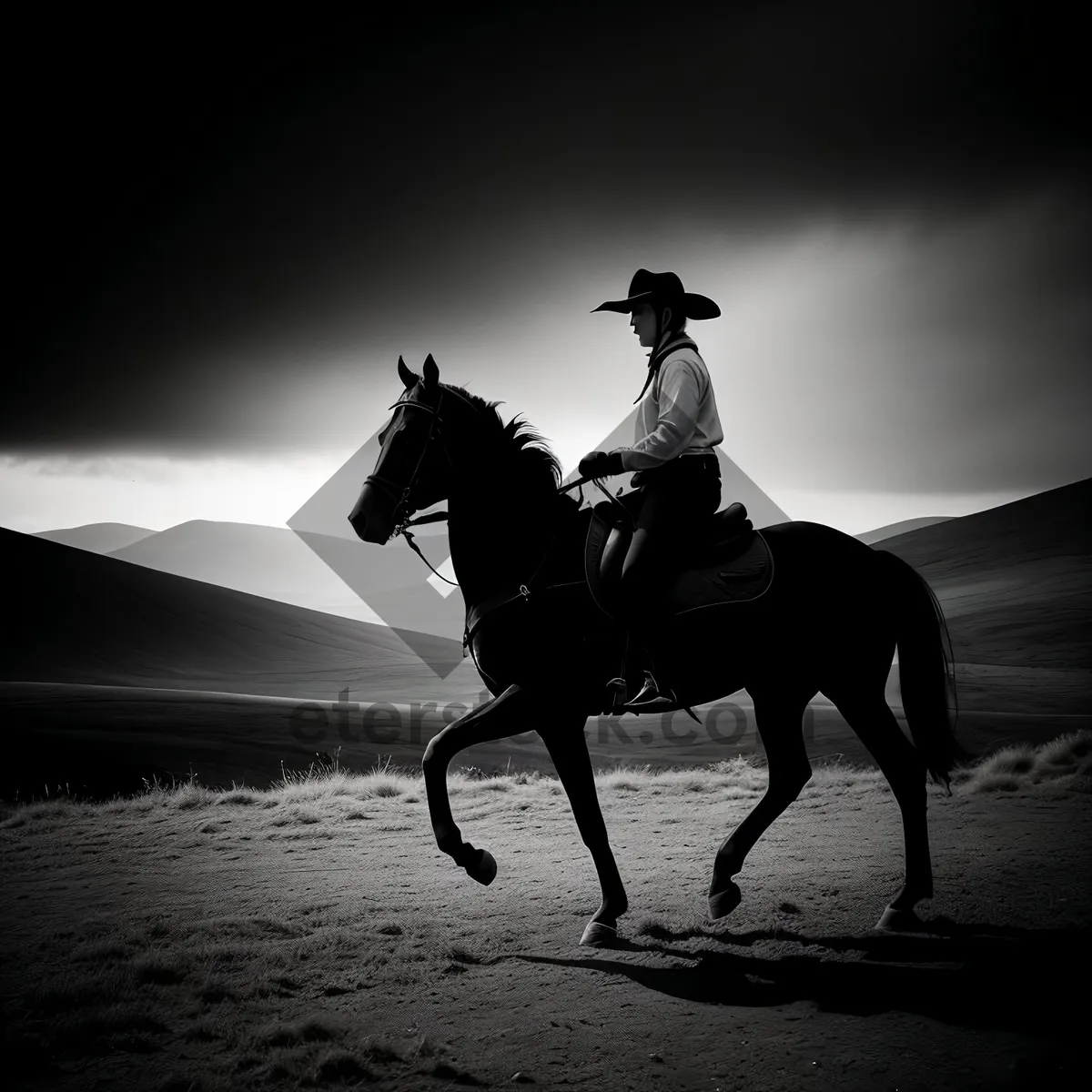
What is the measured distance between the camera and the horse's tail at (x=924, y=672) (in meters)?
4.73

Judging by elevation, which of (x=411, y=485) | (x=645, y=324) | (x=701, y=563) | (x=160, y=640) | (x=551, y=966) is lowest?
(x=551, y=966)

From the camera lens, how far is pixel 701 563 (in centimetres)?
452

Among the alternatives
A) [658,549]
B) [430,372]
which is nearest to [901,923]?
[658,549]

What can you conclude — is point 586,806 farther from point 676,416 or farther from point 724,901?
point 676,416

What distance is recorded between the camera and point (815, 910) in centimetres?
473

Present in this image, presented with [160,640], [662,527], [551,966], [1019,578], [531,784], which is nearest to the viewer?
[551,966]

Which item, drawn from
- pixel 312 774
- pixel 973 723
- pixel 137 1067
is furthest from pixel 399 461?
pixel 973 723

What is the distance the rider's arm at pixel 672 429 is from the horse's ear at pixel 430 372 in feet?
3.94

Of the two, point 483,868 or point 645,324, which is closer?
point 483,868

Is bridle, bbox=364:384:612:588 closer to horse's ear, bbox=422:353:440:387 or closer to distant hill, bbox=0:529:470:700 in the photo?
horse's ear, bbox=422:353:440:387

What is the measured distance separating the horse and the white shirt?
67 centimetres

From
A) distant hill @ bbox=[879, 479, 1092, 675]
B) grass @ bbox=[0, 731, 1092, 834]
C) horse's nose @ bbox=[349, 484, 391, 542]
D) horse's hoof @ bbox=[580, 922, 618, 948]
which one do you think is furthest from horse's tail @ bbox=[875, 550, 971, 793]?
distant hill @ bbox=[879, 479, 1092, 675]

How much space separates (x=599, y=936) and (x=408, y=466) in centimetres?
291

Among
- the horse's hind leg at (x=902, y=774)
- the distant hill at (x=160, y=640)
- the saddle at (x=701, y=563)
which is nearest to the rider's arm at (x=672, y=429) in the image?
the saddle at (x=701, y=563)
